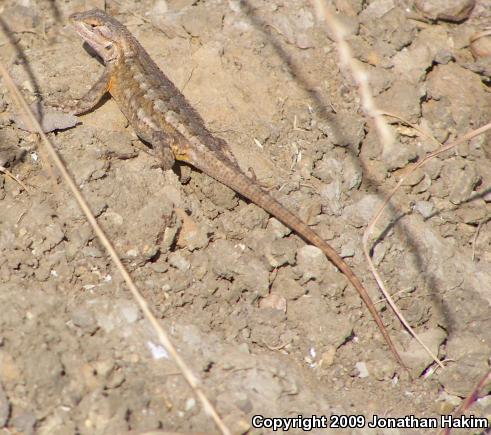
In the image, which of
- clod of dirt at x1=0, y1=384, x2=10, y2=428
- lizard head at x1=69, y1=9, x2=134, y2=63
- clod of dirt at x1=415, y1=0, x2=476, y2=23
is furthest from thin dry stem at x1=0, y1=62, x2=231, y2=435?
clod of dirt at x1=415, y1=0, x2=476, y2=23

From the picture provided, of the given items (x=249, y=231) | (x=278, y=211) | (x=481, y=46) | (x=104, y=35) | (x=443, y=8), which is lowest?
(x=249, y=231)

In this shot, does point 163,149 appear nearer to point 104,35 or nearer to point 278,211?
point 278,211

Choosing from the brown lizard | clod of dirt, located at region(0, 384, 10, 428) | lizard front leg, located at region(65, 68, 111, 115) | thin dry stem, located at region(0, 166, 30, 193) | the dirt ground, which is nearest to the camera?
clod of dirt, located at region(0, 384, 10, 428)

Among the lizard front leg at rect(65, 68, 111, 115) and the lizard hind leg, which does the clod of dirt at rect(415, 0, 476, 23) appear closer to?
the lizard hind leg

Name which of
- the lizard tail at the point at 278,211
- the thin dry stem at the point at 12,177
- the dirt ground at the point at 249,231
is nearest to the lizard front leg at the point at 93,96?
the dirt ground at the point at 249,231

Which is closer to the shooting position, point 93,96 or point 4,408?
point 4,408

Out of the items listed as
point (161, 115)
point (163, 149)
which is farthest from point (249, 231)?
point (161, 115)

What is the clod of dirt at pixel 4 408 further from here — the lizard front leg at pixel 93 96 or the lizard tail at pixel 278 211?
the lizard front leg at pixel 93 96
